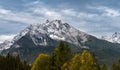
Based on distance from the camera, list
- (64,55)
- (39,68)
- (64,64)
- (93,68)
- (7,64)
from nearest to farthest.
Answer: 1. (93,68)
2. (64,64)
3. (64,55)
4. (39,68)
5. (7,64)

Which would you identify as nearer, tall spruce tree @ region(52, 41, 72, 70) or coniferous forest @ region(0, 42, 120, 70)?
coniferous forest @ region(0, 42, 120, 70)

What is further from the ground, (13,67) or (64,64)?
(64,64)

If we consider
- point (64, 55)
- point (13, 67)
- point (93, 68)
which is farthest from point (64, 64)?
point (13, 67)

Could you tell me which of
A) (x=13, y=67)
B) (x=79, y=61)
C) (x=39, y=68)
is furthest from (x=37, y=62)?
(x=13, y=67)

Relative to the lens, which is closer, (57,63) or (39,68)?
(57,63)

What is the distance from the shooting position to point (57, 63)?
84.4m

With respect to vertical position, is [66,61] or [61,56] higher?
[61,56]

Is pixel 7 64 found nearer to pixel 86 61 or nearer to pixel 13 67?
pixel 13 67

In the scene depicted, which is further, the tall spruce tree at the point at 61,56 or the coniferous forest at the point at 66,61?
the tall spruce tree at the point at 61,56

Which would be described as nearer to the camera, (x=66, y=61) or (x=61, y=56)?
(x=66, y=61)

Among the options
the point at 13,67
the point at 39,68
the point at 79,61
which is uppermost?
the point at 79,61

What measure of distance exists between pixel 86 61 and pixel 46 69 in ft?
66.2

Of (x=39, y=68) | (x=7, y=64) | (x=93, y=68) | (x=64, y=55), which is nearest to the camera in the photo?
(x=93, y=68)

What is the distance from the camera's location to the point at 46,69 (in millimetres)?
87125
